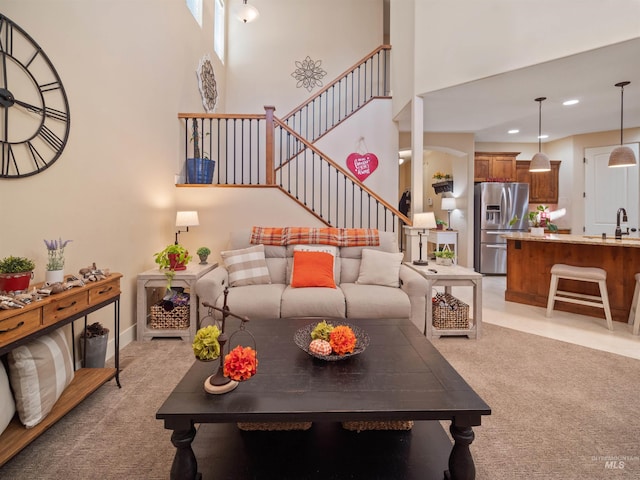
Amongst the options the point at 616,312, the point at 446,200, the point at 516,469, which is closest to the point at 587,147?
the point at 446,200

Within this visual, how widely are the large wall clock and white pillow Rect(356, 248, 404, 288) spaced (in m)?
2.72

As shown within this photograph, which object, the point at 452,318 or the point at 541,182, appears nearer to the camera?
the point at 452,318

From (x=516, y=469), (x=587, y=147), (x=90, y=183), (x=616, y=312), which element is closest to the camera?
(x=516, y=469)

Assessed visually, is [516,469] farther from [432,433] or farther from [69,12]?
[69,12]

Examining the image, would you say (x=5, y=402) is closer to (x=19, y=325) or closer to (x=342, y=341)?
(x=19, y=325)

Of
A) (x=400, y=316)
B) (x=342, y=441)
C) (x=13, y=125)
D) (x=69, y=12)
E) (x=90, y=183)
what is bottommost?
(x=342, y=441)

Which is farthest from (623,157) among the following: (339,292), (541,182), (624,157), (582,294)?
(339,292)

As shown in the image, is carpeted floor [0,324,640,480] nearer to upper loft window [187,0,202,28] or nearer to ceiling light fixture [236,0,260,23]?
upper loft window [187,0,202,28]

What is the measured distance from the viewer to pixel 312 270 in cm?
334

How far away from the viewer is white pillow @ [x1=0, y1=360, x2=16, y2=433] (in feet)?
5.00

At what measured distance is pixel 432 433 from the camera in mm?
1615

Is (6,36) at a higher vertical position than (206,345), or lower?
higher

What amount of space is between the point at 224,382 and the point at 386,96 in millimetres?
5440

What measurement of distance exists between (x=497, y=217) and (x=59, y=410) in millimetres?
6962
